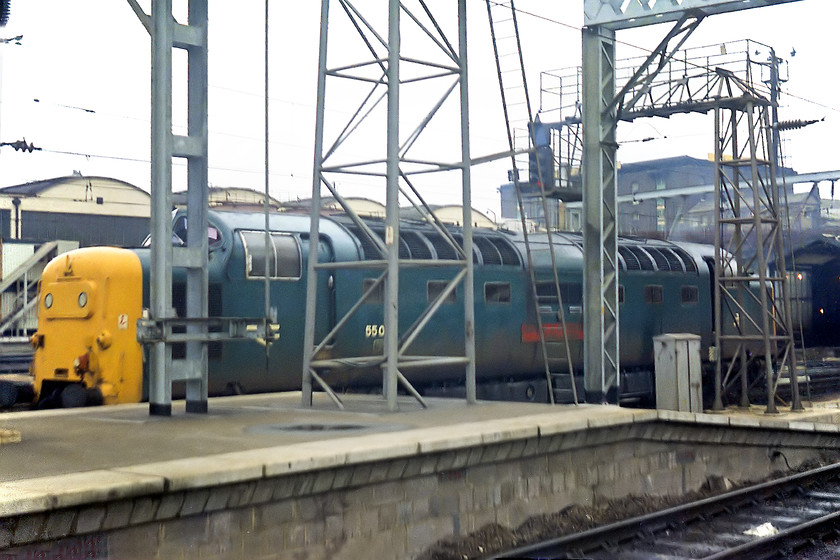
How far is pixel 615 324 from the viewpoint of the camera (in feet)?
56.0

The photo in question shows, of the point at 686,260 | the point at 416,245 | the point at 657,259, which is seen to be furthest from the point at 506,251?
the point at 686,260

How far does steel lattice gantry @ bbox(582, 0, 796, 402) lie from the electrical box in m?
1.92

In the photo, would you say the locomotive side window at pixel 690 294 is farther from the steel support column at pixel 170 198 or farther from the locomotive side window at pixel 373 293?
the steel support column at pixel 170 198

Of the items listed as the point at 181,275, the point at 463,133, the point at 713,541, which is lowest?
the point at 713,541

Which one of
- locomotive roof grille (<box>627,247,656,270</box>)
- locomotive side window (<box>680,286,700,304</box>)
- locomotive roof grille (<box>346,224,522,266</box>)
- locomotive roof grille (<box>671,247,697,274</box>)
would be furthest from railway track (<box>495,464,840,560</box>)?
locomotive roof grille (<box>671,247,697,274</box>)

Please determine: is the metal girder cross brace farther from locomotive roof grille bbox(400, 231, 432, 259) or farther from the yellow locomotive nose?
the yellow locomotive nose

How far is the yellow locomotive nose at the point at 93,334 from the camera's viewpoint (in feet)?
42.4

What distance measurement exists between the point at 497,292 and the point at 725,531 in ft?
25.6

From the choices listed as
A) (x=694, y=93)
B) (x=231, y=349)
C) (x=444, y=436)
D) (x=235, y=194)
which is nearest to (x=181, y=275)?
(x=231, y=349)

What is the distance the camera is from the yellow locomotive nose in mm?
12914

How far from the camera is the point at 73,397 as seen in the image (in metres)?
12.6

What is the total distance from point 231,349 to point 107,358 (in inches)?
68.3

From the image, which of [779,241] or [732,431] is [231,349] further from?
[779,241]

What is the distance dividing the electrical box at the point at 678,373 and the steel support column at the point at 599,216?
191 cm
